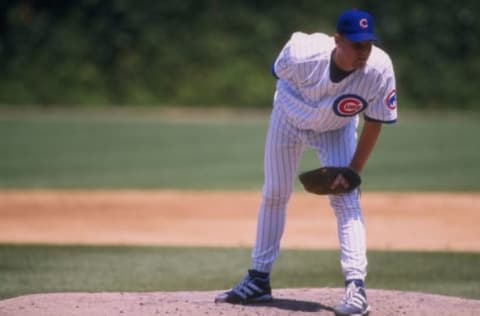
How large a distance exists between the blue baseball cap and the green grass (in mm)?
2122

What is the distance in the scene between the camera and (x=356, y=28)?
5102 mm

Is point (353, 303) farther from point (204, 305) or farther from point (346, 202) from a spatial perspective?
point (204, 305)

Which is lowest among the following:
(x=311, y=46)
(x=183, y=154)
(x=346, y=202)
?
(x=346, y=202)

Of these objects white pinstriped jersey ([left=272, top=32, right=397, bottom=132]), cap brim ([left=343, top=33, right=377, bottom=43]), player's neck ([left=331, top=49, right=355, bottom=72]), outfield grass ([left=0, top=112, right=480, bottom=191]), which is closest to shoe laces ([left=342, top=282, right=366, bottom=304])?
white pinstriped jersey ([left=272, top=32, right=397, bottom=132])

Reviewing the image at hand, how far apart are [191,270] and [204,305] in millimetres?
2150

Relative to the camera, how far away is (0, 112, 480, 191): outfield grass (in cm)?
1365

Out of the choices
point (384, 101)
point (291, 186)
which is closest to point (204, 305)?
point (291, 186)

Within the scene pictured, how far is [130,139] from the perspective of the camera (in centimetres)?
1812

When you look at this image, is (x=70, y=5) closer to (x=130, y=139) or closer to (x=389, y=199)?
(x=130, y=139)

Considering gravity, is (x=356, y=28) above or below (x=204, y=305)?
above

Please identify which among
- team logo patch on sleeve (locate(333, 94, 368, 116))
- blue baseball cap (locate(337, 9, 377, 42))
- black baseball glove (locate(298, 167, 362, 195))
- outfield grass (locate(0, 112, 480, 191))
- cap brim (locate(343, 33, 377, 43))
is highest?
outfield grass (locate(0, 112, 480, 191))

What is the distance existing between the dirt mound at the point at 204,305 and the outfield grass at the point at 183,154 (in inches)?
285

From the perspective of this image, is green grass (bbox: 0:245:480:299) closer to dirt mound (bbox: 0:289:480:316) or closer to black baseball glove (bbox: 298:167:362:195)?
dirt mound (bbox: 0:289:480:316)

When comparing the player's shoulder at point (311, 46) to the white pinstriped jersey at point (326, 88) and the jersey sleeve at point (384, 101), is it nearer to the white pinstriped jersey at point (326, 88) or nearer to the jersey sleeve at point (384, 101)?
the white pinstriped jersey at point (326, 88)
